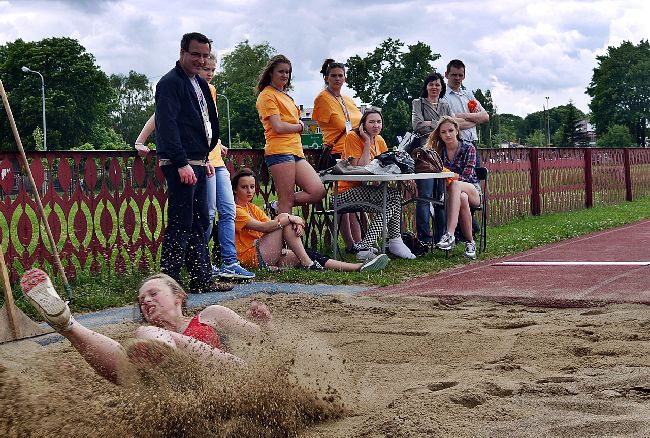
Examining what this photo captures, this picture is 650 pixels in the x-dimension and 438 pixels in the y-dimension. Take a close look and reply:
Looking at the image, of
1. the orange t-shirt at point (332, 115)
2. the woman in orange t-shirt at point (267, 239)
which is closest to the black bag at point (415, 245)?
the orange t-shirt at point (332, 115)

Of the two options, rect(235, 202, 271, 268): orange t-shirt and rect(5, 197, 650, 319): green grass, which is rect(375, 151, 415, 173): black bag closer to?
rect(5, 197, 650, 319): green grass

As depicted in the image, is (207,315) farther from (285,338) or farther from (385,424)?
(385,424)

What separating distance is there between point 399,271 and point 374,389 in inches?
202

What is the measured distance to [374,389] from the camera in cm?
503

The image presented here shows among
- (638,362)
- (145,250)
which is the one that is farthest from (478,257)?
(638,362)

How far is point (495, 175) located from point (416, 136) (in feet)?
16.7

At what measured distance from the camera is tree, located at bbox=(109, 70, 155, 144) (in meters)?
127

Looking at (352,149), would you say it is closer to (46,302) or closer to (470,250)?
(470,250)

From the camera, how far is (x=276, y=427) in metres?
4.27

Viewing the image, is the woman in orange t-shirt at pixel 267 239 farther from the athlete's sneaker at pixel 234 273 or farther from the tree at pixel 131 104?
the tree at pixel 131 104

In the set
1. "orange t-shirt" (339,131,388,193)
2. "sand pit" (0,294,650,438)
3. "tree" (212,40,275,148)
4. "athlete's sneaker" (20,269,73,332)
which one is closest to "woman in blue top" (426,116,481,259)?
"orange t-shirt" (339,131,388,193)

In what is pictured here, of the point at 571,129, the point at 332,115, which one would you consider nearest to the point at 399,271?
the point at 332,115

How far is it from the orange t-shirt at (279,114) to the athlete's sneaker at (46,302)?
5.62 metres

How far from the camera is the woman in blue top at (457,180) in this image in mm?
11195
